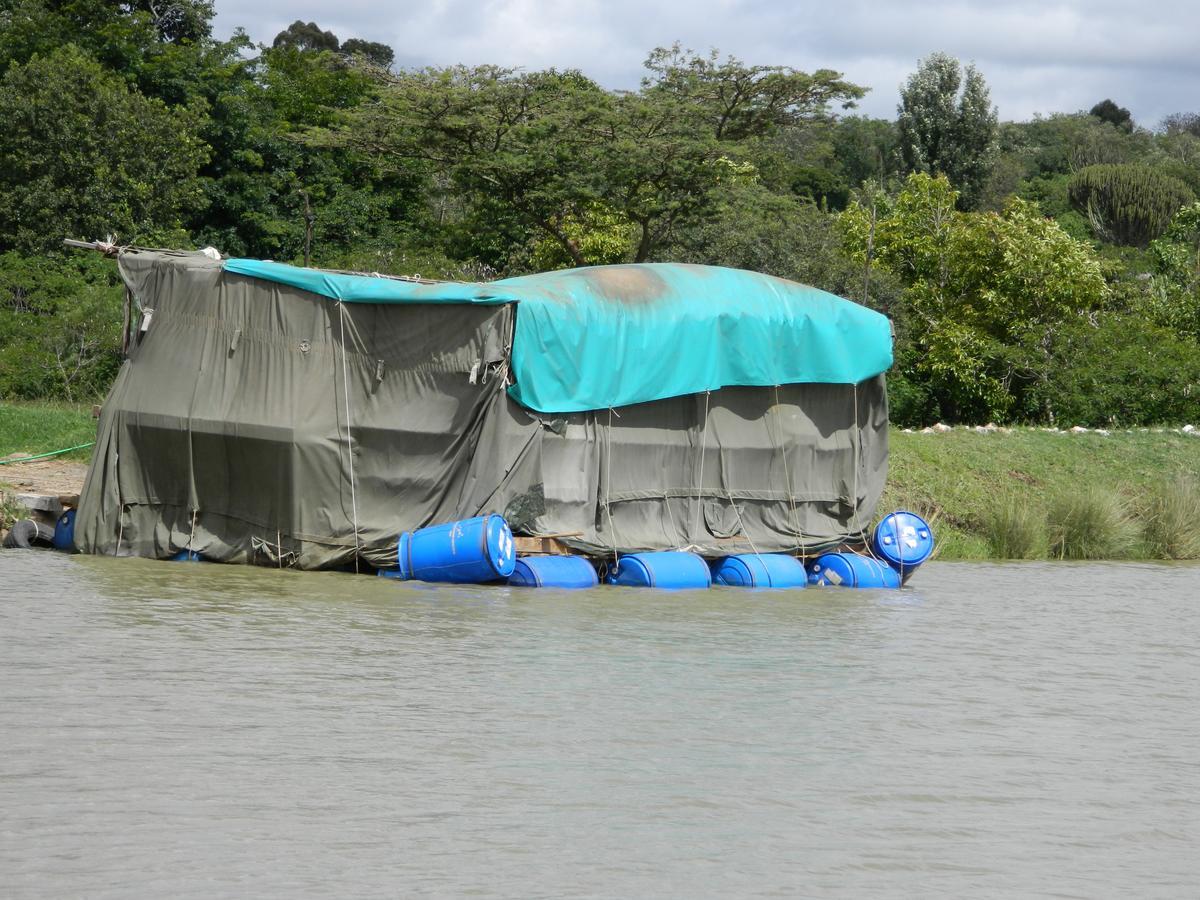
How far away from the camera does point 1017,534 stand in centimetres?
1927

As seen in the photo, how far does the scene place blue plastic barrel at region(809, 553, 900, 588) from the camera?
593 inches

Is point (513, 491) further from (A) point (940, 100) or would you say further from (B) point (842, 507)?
(A) point (940, 100)

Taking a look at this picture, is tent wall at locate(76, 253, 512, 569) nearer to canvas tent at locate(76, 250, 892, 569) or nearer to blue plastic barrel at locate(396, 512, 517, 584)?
canvas tent at locate(76, 250, 892, 569)

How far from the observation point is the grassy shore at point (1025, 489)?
759 inches

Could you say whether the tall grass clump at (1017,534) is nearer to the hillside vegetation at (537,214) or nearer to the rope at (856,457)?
the rope at (856,457)

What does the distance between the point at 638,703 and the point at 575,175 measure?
19.4 metres

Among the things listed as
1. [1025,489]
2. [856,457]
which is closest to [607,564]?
[856,457]

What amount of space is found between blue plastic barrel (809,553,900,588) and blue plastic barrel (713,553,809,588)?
386 mm

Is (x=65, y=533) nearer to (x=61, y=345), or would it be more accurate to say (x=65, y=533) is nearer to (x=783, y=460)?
(x=783, y=460)

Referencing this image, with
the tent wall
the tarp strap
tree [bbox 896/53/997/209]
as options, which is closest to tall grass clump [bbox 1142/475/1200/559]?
the tarp strap

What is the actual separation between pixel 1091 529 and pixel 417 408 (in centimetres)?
984

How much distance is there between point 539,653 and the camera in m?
10.4

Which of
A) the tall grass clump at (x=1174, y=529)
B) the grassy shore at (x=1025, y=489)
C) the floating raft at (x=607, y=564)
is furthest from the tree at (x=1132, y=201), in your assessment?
the floating raft at (x=607, y=564)

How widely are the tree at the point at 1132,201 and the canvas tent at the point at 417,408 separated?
4499 cm
